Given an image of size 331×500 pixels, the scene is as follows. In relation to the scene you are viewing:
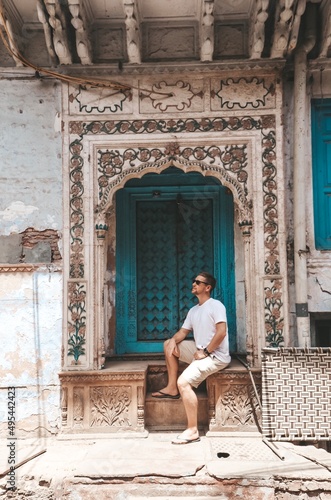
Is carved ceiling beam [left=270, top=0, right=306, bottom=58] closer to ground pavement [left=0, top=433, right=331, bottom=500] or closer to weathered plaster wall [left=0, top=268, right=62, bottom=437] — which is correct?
weathered plaster wall [left=0, top=268, right=62, bottom=437]

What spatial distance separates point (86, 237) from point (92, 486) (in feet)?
8.05

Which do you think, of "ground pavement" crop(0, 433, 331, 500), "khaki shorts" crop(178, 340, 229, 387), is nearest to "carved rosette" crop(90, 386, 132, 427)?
"ground pavement" crop(0, 433, 331, 500)

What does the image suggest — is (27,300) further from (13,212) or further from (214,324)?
(214,324)

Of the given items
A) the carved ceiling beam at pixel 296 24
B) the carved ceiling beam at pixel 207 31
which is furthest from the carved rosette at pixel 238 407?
the carved ceiling beam at pixel 296 24

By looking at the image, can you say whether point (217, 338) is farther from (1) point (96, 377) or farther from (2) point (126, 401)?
(1) point (96, 377)

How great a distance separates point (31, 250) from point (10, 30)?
2.35 metres

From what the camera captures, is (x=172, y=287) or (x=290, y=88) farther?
(x=172, y=287)

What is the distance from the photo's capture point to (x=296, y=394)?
474cm

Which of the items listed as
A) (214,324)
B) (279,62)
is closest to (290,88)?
(279,62)

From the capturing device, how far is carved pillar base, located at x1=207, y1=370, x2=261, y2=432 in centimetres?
500

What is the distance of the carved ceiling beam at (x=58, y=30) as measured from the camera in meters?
4.85

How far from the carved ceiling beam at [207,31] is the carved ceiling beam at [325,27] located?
1213 mm

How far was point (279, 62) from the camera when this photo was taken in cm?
518

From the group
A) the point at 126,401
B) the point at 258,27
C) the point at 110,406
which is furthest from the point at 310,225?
the point at 110,406
